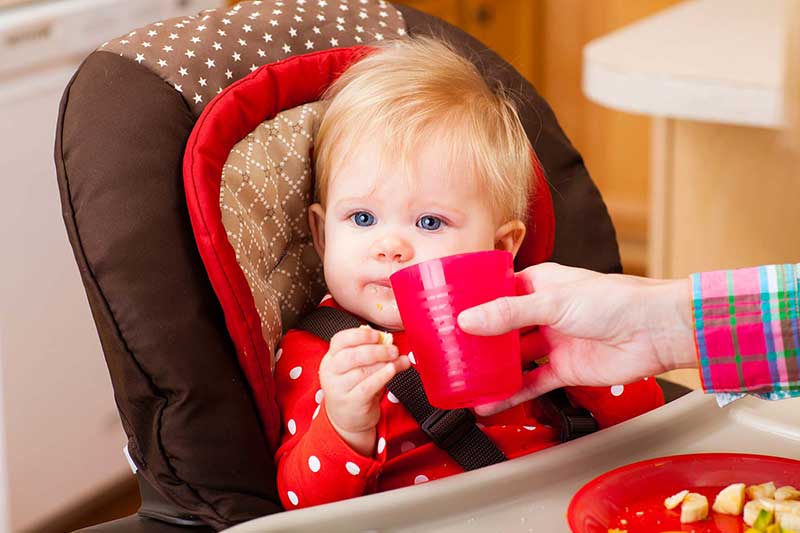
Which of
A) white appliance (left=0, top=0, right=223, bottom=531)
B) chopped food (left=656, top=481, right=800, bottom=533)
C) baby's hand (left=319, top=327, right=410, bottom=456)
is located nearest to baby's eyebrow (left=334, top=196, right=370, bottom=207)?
baby's hand (left=319, top=327, right=410, bottom=456)

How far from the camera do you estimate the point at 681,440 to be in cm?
102

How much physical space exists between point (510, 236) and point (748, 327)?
0.37m

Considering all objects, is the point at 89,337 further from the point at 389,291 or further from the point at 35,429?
the point at 389,291

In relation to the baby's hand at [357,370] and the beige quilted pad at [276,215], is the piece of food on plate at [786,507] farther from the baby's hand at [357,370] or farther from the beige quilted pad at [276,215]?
the beige quilted pad at [276,215]

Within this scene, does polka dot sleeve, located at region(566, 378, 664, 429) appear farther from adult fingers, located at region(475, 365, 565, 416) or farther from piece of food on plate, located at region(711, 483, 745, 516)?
piece of food on plate, located at region(711, 483, 745, 516)

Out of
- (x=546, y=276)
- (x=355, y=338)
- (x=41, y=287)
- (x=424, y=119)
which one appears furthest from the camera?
(x=41, y=287)

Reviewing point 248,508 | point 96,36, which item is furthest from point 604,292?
point 96,36

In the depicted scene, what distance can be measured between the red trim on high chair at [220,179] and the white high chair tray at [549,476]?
0.19 m

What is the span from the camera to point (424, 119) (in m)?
1.14

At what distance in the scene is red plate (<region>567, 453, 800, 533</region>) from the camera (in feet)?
2.83

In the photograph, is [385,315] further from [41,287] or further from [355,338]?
[41,287]

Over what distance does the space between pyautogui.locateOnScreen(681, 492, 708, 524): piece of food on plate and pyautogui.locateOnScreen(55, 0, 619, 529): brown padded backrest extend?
14.5 inches

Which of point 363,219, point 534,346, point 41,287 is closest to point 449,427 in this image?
point 534,346

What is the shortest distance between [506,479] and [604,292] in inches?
6.9
